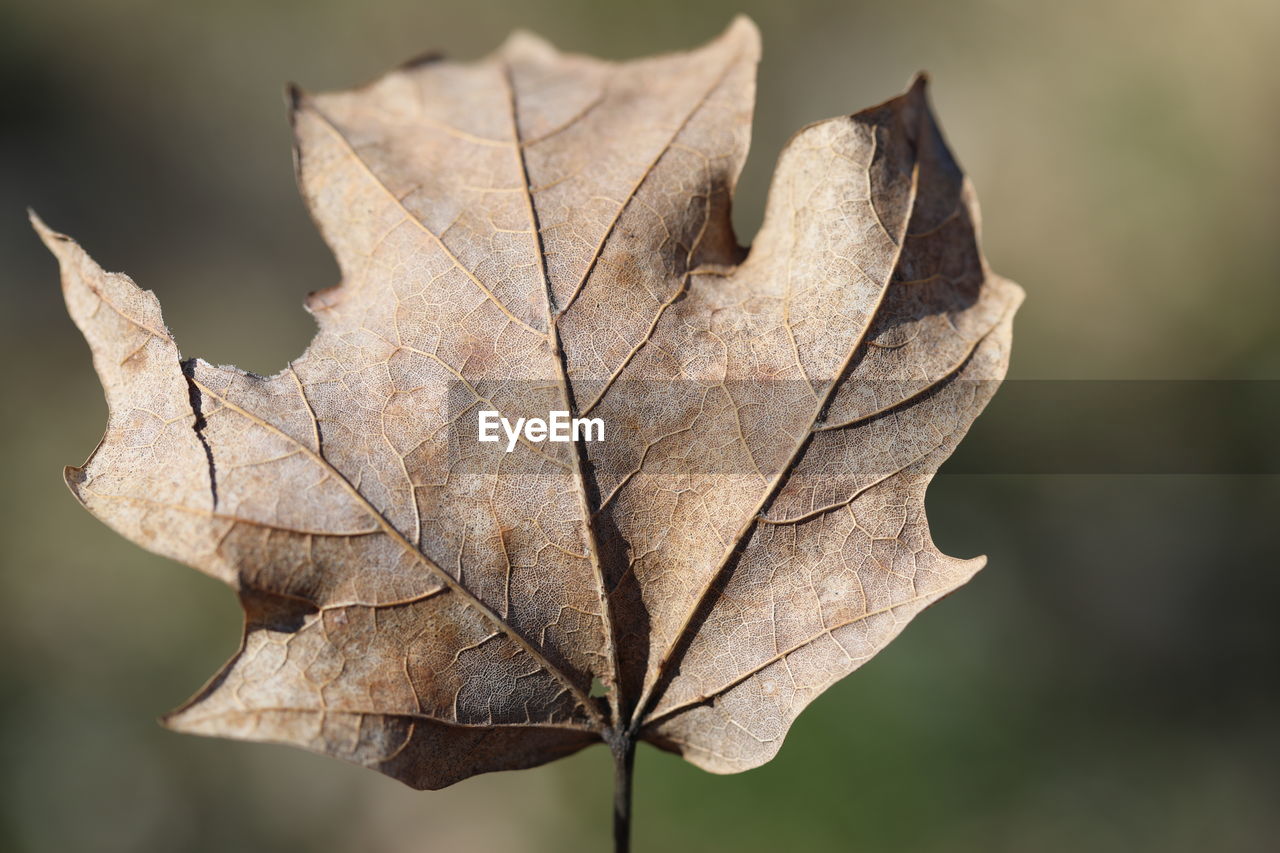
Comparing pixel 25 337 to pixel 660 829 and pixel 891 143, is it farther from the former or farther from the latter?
pixel 891 143

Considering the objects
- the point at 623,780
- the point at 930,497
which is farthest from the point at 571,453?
the point at 930,497

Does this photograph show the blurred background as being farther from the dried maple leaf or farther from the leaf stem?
the dried maple leaf

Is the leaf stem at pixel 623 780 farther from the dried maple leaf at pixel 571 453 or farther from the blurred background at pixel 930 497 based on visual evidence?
the blurred background at pixel 930 497

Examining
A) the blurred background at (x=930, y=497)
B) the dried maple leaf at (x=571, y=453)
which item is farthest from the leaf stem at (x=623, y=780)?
the blurred background at (x=930, y=497)

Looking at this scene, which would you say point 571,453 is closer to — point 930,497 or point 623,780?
point 623,780

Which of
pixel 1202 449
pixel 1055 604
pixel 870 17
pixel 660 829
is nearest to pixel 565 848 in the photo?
pixel 660 829

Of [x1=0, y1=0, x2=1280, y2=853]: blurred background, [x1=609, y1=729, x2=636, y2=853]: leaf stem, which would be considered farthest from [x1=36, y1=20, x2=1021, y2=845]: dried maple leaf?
[x1=0, y1=0, x2=1280, y2=853]: blurred background
